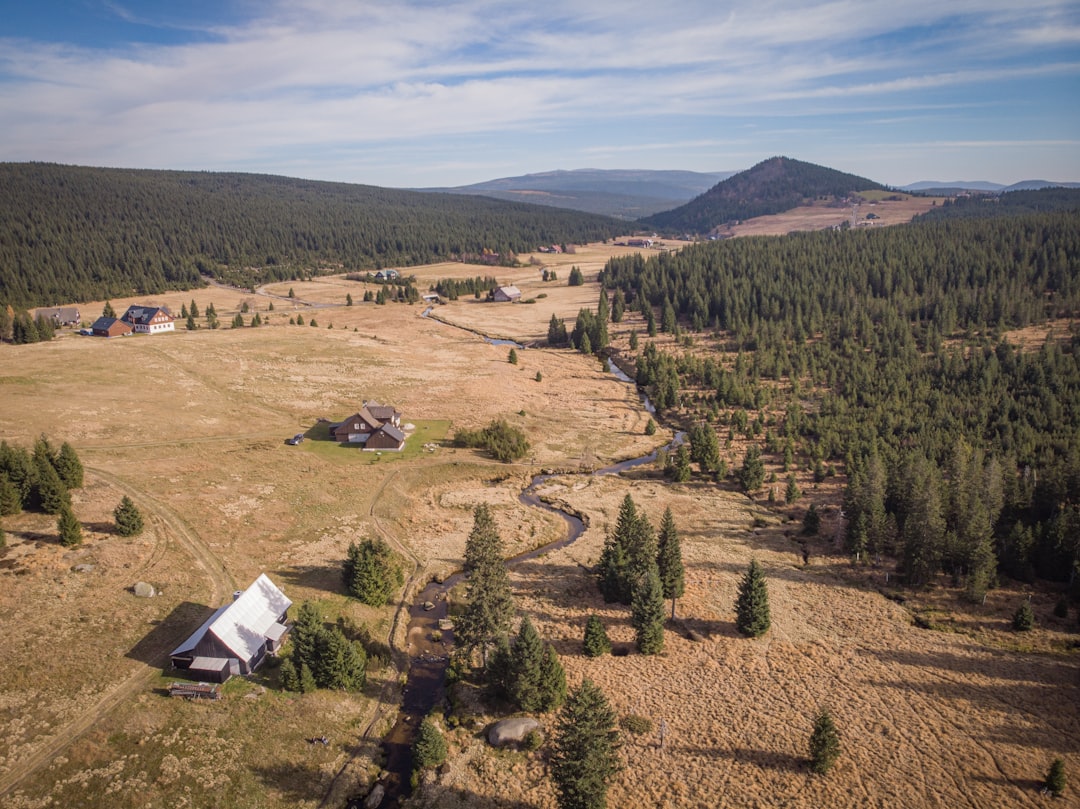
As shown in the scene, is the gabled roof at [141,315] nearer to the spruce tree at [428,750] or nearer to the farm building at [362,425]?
the farm building at [362,425]

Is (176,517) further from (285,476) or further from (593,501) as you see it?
(593,501)

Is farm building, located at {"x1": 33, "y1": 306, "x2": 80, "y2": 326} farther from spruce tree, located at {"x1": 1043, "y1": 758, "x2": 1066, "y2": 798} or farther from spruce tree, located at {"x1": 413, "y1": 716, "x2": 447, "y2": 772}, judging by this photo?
spruce tree, located at {"x1": 1043, "y1": 758, "x2": 1066, "y2": 798}

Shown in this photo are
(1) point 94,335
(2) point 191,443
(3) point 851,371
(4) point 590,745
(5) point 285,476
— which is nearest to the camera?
(4) point 590,745

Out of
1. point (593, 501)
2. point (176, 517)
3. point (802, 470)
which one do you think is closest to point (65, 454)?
point (176, 517)

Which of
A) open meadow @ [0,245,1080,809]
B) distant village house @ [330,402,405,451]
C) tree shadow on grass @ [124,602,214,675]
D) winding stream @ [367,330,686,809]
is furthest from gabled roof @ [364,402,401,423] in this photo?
tree shadow on grass @ [124,602,214,675]

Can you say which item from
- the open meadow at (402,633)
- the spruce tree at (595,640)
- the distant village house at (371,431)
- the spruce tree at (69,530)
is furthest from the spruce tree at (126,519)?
the spruce tree at (595,640)
